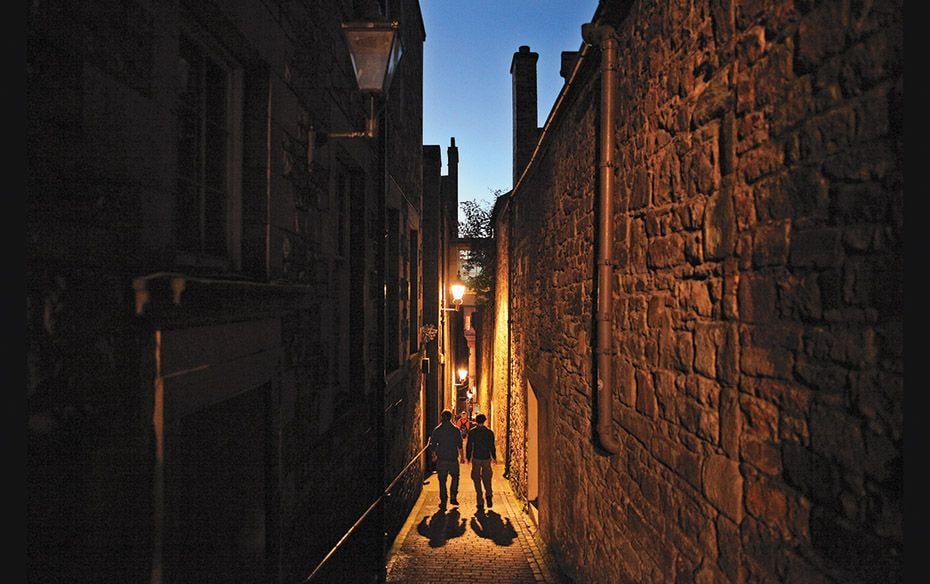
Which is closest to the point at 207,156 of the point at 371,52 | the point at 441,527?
the point at 371,52

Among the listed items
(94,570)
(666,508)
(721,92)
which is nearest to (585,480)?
(666,508)

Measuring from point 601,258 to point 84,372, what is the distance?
338cm

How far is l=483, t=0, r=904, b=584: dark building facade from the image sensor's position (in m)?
1.63

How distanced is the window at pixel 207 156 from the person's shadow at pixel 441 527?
575 centimetres

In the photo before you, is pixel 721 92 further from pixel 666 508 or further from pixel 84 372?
pixel 84 372

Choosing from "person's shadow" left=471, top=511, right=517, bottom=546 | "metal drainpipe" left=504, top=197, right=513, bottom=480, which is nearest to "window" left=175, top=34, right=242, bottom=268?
"person's shadow" left=471, top=511, right=517, bottom=546

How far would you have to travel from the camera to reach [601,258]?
4223 mm

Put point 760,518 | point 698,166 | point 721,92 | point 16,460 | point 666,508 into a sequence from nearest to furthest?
point 16,460
point 760,518
point 721,92
point 698,166
point 666,508

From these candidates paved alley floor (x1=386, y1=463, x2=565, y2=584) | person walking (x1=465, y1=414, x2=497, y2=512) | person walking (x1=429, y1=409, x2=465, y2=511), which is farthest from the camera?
person walking (x1=465, y1=414, x2=497, y2=512)

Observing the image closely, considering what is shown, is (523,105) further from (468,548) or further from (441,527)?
(468,548)

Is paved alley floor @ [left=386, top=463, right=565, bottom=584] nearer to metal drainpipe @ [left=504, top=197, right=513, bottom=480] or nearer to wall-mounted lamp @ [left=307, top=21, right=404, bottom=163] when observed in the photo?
metal drainpipe @ [left=504, top=197, right=513, bottom=480]

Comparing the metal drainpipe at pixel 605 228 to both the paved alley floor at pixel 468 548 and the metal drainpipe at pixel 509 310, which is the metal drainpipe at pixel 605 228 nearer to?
the paved alley floor at pixel 468 548

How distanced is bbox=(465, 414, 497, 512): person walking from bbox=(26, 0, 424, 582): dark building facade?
3.33m

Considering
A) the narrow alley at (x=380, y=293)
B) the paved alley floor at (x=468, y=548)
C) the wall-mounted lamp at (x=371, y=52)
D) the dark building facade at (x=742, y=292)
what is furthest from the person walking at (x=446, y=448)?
the wall-mounted lamp at (x=371, y=52)
